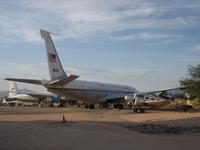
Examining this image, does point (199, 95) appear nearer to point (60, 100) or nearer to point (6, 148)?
point (6, 148)

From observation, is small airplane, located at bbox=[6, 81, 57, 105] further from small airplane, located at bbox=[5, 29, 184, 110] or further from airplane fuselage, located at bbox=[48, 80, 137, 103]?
Answer: small airplane, located at bbox=[5, 29, 184, 110]

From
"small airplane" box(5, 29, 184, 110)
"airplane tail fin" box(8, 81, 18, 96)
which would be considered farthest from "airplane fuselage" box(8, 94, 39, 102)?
"small airplane" box(5, 29, 184, 110)

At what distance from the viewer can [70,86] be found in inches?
2314

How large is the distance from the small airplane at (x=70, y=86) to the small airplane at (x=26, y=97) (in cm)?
3109

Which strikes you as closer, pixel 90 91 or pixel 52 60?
pixel 52 60

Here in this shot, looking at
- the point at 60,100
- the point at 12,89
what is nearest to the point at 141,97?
the point at 60,100

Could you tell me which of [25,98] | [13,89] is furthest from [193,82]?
[13,89]

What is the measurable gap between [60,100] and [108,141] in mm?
73591

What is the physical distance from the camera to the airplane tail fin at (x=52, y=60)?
2195 inches

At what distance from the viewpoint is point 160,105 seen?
5950 cm

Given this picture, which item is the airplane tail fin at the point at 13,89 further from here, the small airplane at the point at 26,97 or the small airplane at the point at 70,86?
the small airplane at the point at 70,86

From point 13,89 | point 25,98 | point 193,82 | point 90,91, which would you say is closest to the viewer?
point 193,82

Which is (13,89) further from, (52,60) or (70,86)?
(52,60)

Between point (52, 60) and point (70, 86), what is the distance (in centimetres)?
459
